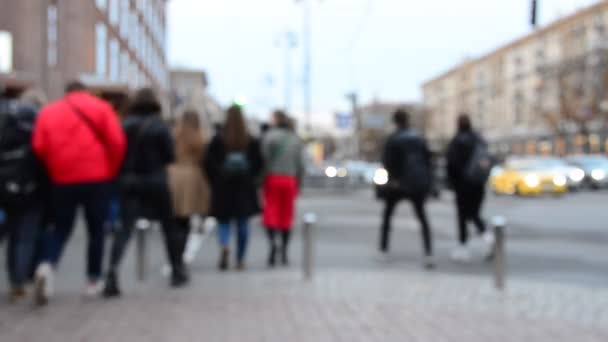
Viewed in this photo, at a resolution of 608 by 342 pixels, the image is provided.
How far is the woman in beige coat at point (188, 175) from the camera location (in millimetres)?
8195

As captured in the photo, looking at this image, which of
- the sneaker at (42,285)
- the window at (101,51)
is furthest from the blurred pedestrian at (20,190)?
the window at (101,51)

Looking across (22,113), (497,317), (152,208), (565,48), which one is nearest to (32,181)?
(22,113)

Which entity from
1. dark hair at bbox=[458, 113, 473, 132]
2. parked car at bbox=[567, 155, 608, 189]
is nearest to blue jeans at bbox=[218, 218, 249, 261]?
dark hair at bbox=[458, 113, 473, 132]

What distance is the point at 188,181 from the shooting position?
27.8 feet

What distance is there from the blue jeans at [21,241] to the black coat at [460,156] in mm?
5295

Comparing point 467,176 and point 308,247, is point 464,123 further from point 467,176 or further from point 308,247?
point 308,247

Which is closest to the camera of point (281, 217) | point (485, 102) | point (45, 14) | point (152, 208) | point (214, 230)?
point (152, 208)

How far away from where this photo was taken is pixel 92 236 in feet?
22.1

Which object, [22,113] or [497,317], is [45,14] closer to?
[22,113]

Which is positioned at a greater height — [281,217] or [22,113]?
[22,113]

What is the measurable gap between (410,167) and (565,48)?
5838 cm

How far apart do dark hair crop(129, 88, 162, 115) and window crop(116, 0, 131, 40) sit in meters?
20.9

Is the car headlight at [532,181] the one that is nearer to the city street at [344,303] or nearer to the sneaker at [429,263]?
the city street at [344,303]

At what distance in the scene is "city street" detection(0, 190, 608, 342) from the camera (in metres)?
5.47
